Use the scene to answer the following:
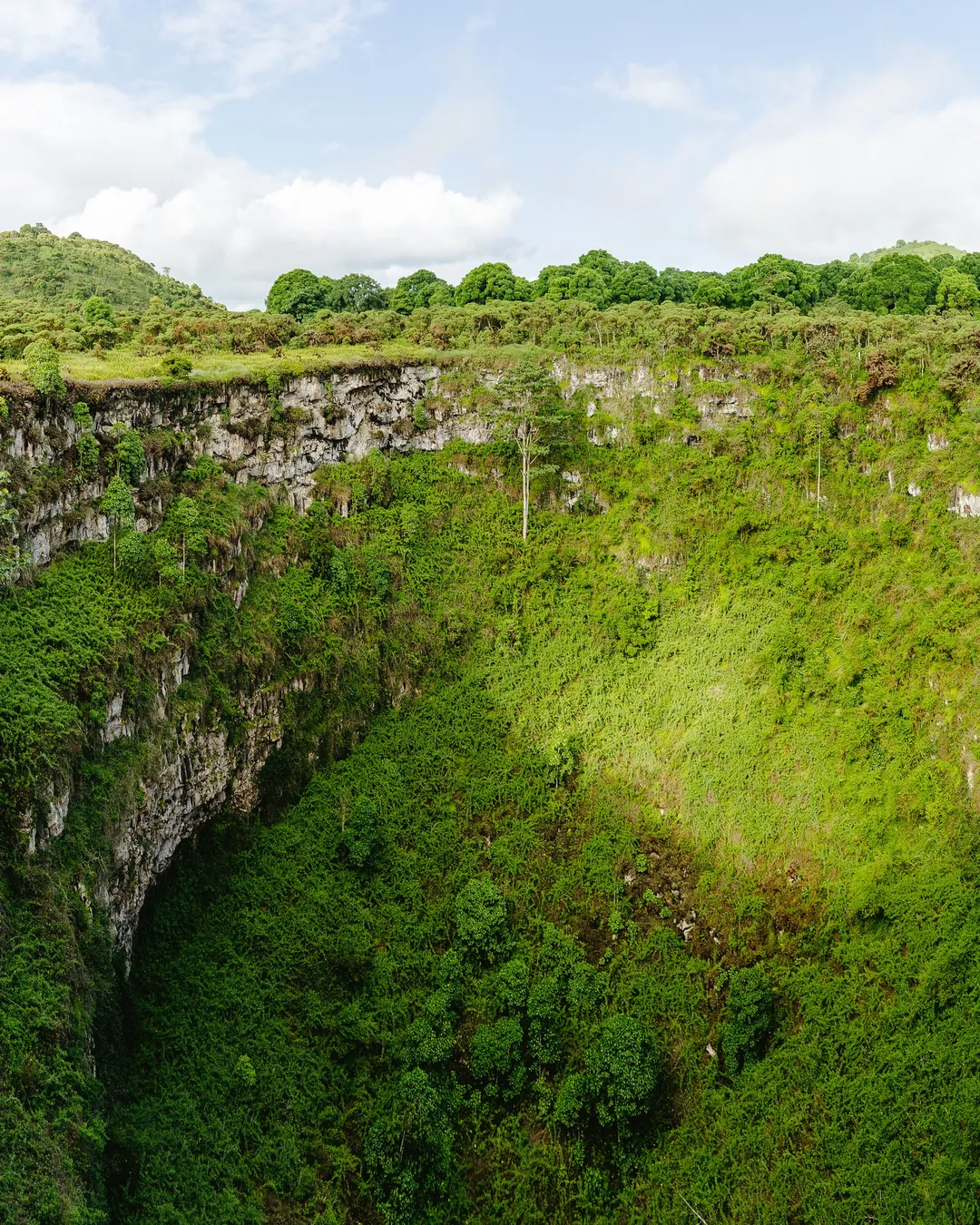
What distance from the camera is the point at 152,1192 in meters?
20.0

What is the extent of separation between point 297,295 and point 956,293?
161ft

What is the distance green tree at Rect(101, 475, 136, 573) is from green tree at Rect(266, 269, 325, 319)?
122ft

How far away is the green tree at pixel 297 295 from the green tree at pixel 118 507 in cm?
3731

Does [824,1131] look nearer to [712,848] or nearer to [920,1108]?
[920,1108]

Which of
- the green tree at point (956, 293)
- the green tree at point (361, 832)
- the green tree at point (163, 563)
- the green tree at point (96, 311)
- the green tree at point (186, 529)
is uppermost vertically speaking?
the green tree at point (956, 293)

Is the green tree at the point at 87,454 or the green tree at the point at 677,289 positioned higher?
the green tree at the point at 677,289

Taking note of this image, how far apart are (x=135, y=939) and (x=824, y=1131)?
21725mm

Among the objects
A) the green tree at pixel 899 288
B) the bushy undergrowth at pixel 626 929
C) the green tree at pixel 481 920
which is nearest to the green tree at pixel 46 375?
the bushy undergrowth at pixel 626 929

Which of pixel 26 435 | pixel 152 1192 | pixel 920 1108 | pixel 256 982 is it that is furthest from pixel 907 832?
pixel 26 435

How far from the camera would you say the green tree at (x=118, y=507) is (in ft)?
93.9

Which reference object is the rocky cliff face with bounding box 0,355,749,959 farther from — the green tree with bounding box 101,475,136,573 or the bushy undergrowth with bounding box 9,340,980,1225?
the bushy undergrowth with bounding box 9,340,980,1225

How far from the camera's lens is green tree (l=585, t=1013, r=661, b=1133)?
2433 cm

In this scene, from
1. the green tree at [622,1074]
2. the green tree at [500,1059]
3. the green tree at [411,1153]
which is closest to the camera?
the green tree at [411,1153]

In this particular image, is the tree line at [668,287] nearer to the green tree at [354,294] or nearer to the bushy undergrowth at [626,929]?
the green tree at [354,294]
